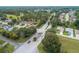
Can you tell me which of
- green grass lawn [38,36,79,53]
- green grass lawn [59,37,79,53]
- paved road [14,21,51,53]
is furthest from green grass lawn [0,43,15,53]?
green grass lawn [59,37,79,53]

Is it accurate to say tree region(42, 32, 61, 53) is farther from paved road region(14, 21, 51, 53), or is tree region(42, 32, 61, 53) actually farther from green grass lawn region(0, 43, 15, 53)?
green grass lawn region(0, 43, 15, 53)

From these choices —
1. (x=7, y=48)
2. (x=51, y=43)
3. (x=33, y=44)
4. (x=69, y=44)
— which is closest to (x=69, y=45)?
(x=69, y=44)

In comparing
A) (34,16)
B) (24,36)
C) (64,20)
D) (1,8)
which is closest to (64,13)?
(64,20)

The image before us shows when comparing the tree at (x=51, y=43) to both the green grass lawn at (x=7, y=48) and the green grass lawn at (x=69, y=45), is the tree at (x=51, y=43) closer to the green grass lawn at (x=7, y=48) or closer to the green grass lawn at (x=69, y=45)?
the green grass lawn at (x=69, y=45)

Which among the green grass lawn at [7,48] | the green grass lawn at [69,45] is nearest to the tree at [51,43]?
the green grass lawn at [69,45]

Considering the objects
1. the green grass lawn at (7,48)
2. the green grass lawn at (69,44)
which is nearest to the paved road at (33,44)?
the green grass lawn at (7,48)

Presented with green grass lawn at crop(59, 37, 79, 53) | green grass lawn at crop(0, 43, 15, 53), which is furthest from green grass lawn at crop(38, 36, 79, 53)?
green grass lawn at crop(0, 43, 15, 53)
